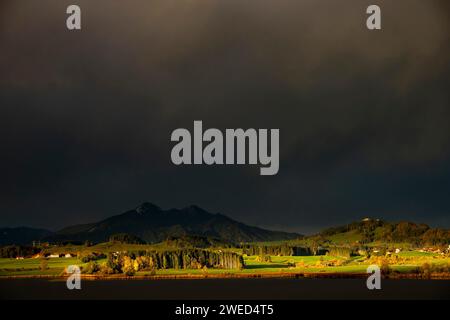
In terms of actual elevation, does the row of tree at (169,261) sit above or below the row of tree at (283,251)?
above

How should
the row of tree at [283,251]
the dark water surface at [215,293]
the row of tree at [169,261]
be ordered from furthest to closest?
the row of tree at [283,251] → the row of tree at [169,261] → the dark water surface at [215,293]

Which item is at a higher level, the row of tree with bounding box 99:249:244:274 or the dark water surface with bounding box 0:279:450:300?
the dark water surface with bounding box 0:279:450:300

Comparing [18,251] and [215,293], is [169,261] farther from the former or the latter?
[215,293]

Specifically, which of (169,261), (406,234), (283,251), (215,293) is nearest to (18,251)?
(169,261)

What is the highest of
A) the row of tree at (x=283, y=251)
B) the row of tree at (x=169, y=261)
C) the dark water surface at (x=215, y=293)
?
the dark water surface at (x=215, y=293)

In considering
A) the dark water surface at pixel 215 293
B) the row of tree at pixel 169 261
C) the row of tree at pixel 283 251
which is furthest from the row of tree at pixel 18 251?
the row of tree at pixel 283 251

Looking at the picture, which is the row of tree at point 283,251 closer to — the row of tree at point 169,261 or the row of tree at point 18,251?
the row of tree at point 169,261

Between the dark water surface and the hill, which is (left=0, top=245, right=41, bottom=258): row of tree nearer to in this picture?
the dark water surface

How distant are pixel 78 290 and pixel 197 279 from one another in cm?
3082

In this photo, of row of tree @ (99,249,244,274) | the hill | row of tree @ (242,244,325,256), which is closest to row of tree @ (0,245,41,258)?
row of tree @ (99,249,244,274)
